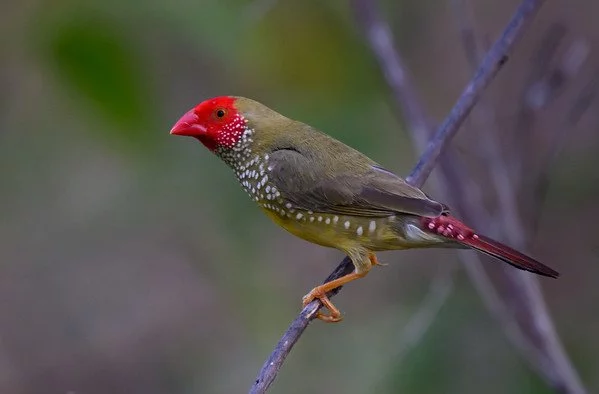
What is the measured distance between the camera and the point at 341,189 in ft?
11.6

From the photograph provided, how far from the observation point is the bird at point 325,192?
341cm

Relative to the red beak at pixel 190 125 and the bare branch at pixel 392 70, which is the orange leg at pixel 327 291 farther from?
the red beak at pixel 190 125

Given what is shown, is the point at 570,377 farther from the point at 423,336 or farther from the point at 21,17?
the point at 21,17

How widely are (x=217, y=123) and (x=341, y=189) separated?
2.11 ft

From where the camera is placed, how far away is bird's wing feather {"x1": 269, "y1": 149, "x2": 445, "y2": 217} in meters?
3.46

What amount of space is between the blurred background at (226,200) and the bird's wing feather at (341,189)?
46cm

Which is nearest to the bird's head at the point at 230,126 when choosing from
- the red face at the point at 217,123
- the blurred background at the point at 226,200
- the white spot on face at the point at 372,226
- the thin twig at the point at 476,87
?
the red face at the point at 217,123

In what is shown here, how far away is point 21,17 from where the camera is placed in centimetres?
307

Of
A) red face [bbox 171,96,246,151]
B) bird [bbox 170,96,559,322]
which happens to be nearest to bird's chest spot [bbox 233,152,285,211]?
bird [bbox 170,96,559,322]

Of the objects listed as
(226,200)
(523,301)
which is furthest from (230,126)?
(523,301)

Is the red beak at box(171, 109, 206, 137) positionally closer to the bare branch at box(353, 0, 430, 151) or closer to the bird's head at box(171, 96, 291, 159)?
the bird's head at box(171, 96, 291, 159)

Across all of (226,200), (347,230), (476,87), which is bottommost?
(226,200)

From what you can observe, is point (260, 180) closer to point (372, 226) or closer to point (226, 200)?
point (372, 226)

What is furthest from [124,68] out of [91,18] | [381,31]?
[381,31]
